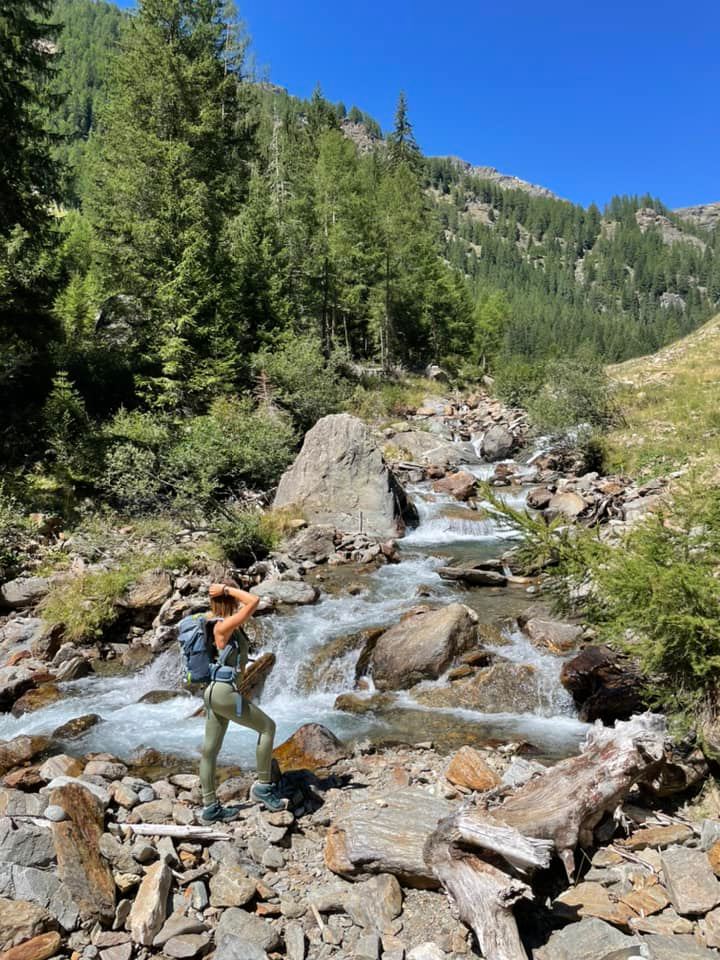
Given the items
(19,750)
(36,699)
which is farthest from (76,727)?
(36,699)

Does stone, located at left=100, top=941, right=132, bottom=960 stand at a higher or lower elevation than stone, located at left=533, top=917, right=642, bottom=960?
lower

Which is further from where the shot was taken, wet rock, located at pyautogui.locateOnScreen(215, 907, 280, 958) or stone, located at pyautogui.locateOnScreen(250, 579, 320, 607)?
stone, located at pyautogui.locateOnScreen(250, 579, 320, 607)

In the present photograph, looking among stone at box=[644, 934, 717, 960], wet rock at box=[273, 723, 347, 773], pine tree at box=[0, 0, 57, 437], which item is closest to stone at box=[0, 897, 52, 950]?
wet rock at box=[273, 723, 347, 773]

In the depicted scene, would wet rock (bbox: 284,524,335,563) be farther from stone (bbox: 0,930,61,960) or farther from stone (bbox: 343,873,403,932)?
stone (bbox: 0,930,61,960)

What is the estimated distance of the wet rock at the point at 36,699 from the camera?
8.68 metres

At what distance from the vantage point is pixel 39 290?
15641 mm

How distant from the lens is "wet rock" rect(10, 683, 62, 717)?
868 cm

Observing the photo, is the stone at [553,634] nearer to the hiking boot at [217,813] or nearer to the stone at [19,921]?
the hiking boot at [217,813]

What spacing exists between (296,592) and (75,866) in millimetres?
8503

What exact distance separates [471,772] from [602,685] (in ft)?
8.95

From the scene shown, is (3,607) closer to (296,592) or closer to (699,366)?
(296,592)

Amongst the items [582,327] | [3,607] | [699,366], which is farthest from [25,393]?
[582,327]

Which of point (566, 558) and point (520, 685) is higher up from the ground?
point (566, 558)

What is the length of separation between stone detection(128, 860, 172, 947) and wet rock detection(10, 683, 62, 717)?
554 cm
